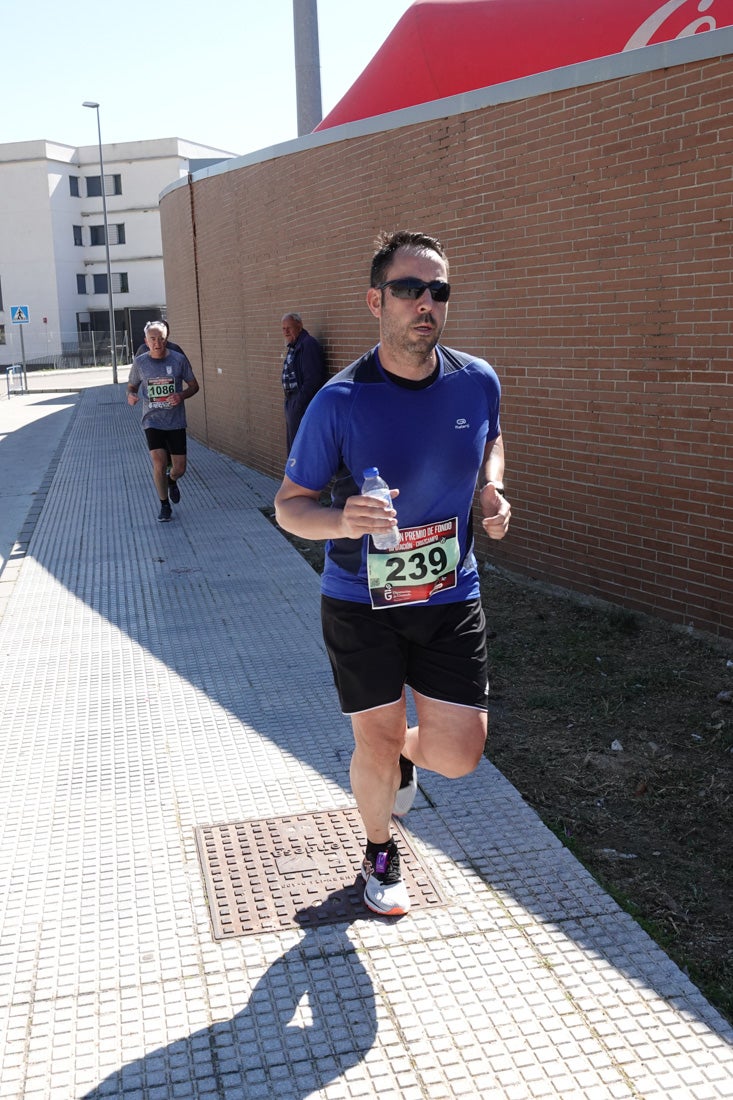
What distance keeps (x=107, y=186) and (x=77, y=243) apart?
3.72 meters

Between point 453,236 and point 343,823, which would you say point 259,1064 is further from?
point 453,236

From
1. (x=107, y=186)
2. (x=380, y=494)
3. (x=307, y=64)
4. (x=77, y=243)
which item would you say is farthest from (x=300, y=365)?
(x=77, y=243)

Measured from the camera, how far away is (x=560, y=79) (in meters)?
6.75

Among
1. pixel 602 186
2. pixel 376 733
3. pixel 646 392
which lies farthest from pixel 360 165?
pixel 376 733

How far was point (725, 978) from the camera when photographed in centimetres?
314

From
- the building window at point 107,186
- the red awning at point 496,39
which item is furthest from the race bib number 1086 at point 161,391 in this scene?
the building window at point 107,186

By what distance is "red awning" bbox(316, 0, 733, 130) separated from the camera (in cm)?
824

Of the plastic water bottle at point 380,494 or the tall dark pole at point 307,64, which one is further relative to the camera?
the tall dark pole at point 307,64

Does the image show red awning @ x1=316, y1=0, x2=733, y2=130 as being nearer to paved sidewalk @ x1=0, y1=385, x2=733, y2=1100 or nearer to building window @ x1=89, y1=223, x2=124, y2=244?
paved sidewalk @ x1=0, y1=385, x2=733, y2=1100

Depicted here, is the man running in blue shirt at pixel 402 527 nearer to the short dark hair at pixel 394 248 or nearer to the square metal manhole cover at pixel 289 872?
the short dark hair at pixel 394 248

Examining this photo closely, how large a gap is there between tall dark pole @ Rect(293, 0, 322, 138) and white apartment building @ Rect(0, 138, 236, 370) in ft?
137

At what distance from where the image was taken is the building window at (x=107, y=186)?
5956 centimetres

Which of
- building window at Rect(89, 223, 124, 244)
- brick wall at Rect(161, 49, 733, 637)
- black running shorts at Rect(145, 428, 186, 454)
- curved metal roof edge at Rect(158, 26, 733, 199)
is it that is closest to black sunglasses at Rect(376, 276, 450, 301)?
brick wall at Rect(161, 49, 733, 637)

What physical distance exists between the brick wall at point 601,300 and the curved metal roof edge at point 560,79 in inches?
2.3
